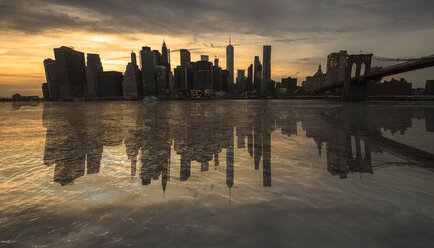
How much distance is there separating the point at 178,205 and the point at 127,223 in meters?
1.14

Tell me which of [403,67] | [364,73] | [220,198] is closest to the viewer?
[220,198]

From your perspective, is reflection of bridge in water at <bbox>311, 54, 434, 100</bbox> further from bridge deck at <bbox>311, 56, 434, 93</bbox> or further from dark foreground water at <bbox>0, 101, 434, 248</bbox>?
dark foreground water at <bbox>0, 101, 434, 248</bbox>

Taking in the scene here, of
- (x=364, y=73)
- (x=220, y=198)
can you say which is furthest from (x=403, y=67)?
(x=220, y=198)

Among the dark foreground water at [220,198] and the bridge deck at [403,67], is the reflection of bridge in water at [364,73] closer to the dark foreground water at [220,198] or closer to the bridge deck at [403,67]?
the bridge deck at [403,67]

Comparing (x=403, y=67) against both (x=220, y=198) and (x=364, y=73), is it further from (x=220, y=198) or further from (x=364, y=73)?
(x=220, y=198)

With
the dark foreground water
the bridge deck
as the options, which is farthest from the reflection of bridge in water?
the dark foreground water

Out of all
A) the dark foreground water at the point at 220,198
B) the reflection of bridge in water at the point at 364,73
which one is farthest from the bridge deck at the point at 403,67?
the dark foreground water at the point at 220,198

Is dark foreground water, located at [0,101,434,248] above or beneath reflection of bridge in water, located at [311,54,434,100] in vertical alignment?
beneath

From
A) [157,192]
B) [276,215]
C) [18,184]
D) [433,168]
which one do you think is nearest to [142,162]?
[157,192]

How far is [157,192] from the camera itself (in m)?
5.76

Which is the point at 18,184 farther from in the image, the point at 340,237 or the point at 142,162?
the point at 340,237

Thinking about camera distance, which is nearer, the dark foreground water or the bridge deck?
the dark foreground water

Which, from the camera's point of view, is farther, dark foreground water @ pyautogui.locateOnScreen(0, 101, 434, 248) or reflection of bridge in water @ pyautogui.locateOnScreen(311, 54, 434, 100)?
reflection of bridge in water @ pyautogui.locateOnScreen(311, 54, 434, 100)

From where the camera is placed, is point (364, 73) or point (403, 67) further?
point (364, 73)
